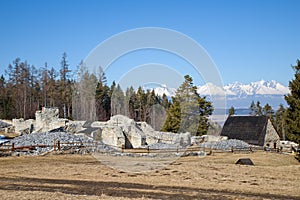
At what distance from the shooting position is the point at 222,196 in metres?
11.9

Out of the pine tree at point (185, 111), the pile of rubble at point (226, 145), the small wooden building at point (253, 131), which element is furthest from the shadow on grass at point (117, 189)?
the small wooden building at point (253, 131)

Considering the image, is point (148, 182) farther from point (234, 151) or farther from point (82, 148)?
point (234, 151)

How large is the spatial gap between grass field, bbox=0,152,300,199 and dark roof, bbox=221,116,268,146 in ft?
70.7

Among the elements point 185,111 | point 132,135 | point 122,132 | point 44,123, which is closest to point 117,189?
point 122,132

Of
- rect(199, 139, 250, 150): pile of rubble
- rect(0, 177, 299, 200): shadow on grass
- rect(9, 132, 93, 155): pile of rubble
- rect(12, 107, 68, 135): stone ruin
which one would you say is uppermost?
rect(12, 107, 68, 135): stone ruin

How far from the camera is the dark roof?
41.4 meters

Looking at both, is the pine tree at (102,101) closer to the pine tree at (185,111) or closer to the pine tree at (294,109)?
the pine tree at (185,111)

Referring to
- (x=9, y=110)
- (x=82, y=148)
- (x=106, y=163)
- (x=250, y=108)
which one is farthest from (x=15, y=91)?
(x=250, y=108)

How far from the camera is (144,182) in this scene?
1480 cm

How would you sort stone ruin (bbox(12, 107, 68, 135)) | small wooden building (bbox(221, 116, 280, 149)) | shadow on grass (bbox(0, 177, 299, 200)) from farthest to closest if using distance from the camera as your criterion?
1. stone ruin (bbox(12, 107, 68, 135))
2. small wooden building (bbox(221, 116, 280, 149))
3. shadow on grass (bbox(0, 177, 299, 200))

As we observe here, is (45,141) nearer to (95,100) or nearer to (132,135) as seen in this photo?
(132,135)

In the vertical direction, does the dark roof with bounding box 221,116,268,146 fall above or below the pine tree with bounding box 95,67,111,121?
below

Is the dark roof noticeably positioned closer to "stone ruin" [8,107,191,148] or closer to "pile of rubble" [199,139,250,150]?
"pile of rubble" [199,139,250,150]

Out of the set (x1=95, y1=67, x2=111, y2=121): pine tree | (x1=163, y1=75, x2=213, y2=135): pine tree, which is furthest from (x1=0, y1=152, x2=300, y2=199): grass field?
(x1=95, y1=67, x2=111, y2=121): pine tree
